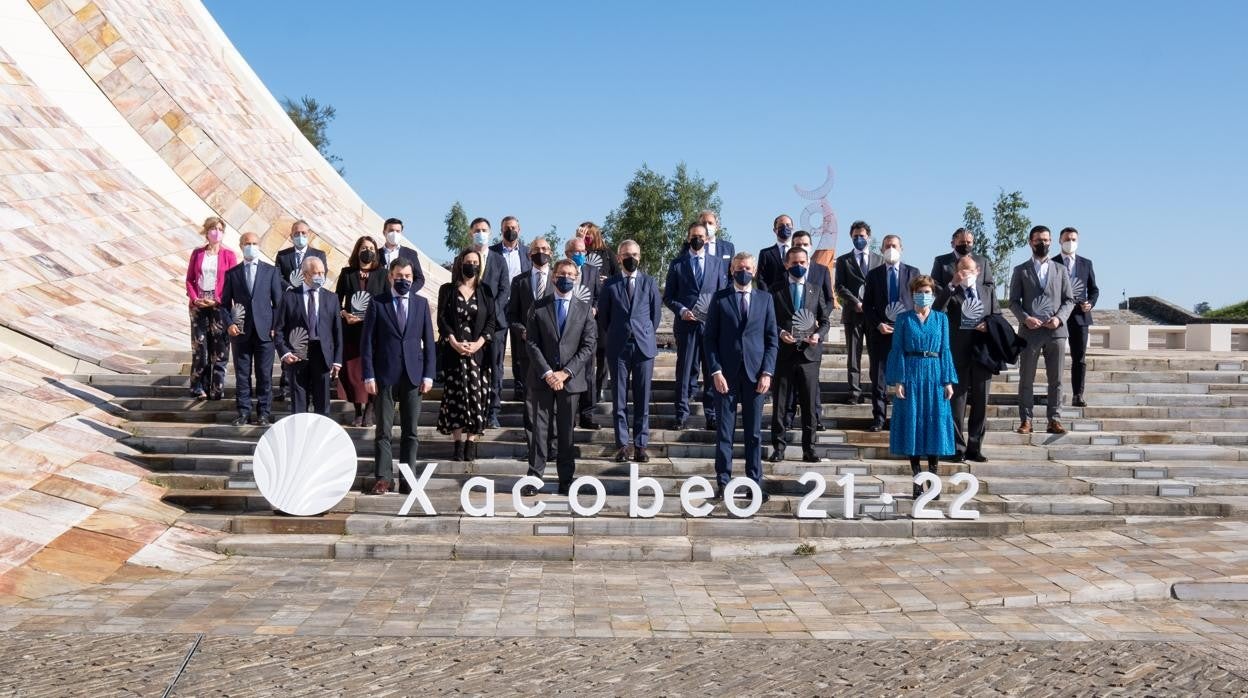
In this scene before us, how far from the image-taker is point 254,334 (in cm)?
1090

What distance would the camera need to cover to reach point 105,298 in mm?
14719

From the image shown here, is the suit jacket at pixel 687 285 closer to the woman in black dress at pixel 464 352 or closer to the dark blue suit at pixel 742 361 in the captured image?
the dark blue suit at pixel 742 361

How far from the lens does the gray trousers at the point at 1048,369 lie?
11.2 metres

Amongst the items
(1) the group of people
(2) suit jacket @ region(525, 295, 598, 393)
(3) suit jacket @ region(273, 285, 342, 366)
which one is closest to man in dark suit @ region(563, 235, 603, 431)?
(1) the group of people

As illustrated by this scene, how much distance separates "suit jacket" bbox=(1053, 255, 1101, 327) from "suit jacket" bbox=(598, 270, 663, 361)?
14.1ft

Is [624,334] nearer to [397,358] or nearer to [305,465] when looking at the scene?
[397,358]

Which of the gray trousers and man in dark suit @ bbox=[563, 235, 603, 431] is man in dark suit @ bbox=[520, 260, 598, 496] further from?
the gray trousers

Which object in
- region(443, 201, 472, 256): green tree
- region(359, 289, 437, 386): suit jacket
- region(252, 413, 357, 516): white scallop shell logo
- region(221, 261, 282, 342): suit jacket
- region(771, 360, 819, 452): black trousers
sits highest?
region(443, 201, 472, 256): green tree

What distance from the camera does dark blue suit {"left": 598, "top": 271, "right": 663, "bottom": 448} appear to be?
1023 cm

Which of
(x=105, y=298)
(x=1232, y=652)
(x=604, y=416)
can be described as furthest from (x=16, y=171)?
(x=1232, y=652)

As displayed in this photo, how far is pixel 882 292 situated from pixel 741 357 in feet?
7.49

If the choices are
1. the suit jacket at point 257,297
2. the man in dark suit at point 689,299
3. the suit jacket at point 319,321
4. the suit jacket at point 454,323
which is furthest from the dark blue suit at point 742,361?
the suit jacket at point 257,297

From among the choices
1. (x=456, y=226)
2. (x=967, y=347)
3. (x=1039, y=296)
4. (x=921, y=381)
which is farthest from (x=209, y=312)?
(x=456, y=226)

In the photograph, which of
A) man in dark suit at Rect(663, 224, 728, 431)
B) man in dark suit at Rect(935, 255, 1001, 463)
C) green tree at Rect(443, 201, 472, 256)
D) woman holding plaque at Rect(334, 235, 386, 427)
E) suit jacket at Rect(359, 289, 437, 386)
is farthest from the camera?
green tree at Rect(443, 201, 472, 256)
